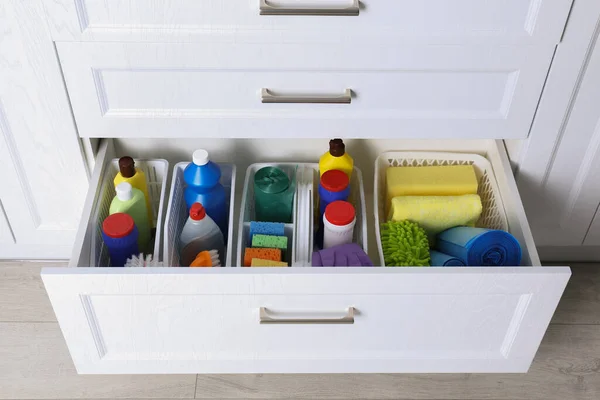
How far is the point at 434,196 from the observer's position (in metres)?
1.32

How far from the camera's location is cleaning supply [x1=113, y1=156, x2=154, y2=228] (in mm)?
1258

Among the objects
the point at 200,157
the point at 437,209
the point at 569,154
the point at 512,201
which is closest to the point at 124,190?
the point at 200,157

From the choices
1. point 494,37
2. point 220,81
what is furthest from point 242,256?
point 494,37

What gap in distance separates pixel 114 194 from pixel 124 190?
128mm

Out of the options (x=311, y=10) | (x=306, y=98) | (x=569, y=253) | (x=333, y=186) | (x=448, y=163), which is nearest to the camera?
(x=311, y=10)

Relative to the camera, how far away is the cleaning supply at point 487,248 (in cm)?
118

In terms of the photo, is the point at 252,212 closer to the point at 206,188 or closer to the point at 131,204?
the point at 206,188

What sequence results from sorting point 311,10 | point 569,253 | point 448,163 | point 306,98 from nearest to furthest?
point 311,10, point 306,98, point 448,163, point 569,253

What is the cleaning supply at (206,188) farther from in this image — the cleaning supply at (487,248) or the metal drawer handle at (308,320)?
the cleaning supply at (487,248)

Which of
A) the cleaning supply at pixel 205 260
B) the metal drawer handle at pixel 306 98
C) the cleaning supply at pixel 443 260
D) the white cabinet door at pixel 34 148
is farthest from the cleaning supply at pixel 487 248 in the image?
the white cabinet door at pixel 34 148

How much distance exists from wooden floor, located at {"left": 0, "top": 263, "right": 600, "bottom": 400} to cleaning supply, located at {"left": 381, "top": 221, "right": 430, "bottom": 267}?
0.80 feet

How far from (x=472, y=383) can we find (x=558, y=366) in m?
0.18

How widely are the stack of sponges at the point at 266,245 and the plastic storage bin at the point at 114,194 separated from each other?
16 centimetres

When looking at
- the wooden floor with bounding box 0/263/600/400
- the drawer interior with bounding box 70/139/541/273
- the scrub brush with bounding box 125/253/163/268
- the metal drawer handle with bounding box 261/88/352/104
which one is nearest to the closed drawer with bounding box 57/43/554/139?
the metal drawer handle with bounding box 261/88/352/104
